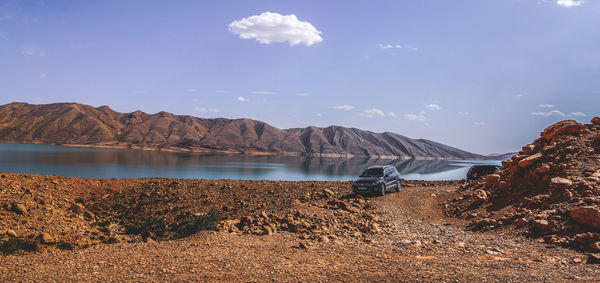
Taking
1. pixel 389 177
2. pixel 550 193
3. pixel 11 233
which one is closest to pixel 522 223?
pixel 550 193

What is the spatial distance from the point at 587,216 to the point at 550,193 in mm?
3171

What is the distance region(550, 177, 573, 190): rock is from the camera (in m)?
13.2

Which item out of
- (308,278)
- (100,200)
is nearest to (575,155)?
(308,278)

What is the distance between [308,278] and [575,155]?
15.8m

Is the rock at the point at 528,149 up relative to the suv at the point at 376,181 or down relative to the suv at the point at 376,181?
up

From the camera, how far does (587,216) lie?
34.4 ft

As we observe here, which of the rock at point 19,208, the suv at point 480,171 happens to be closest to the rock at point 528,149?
the suv at point 480,171

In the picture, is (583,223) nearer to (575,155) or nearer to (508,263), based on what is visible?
(508,263)

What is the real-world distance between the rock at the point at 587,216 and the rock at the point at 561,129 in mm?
9575

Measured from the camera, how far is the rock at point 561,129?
18.1 m

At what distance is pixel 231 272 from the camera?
733 centimetres

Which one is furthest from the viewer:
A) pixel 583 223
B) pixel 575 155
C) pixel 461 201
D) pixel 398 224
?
pixel 461 201

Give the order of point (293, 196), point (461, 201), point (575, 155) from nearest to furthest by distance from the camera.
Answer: point (575, 155), point (461, 201), point (293, 196)

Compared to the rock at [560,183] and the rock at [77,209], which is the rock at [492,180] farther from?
the rock at [77,209]
